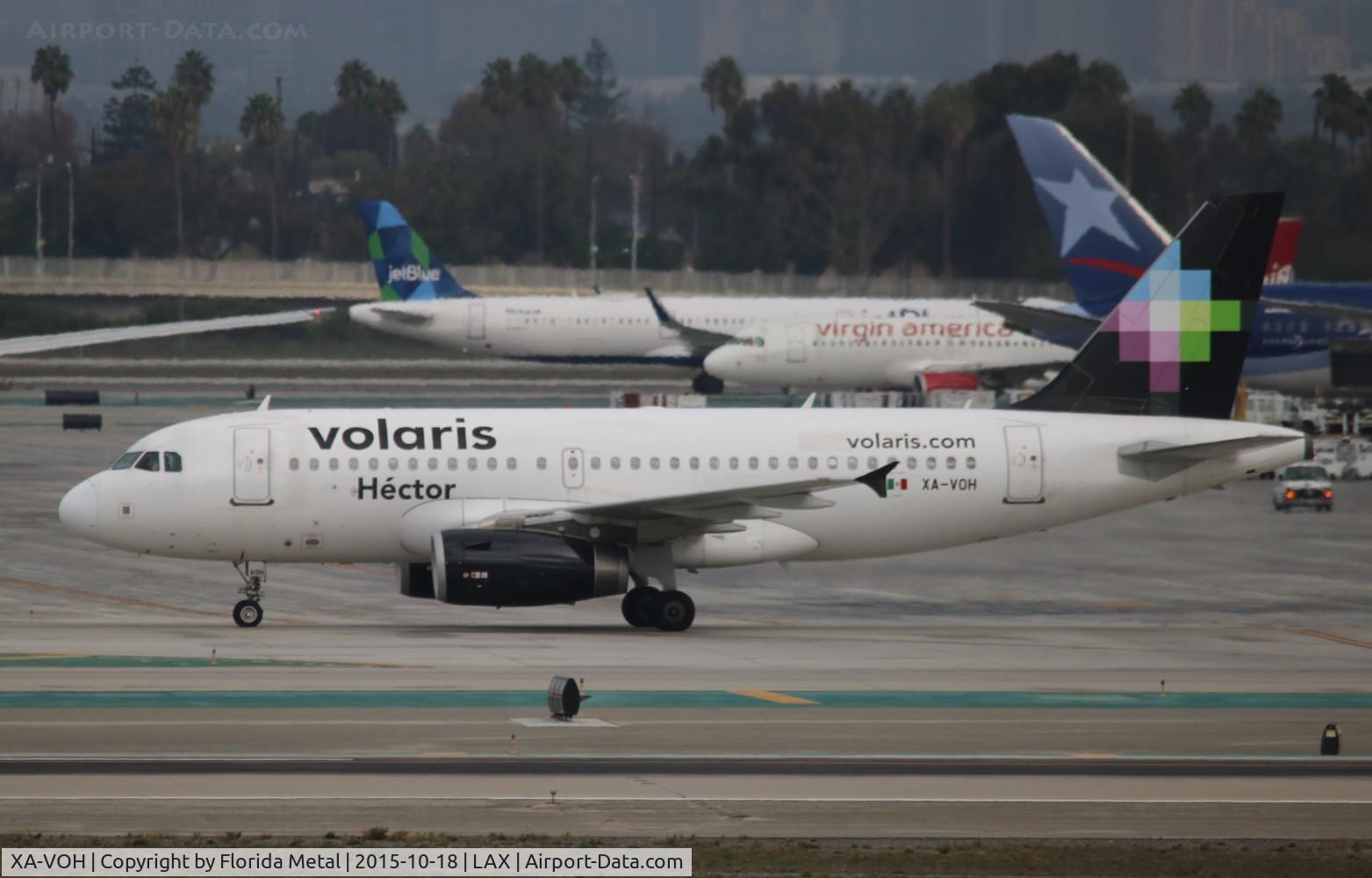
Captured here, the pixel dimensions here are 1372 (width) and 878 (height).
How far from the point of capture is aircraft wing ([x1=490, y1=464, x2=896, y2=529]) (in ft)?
110

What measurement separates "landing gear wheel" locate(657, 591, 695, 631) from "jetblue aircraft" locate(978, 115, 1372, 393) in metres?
38.1

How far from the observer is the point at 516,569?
33.4 m

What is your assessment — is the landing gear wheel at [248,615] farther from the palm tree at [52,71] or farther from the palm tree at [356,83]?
the palm tree at [356,83]

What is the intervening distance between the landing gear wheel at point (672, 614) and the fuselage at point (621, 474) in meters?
0.77

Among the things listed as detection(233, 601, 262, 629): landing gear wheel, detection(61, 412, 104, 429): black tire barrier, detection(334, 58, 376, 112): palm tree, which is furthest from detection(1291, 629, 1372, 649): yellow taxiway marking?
detection(334, 58, 376, 112): palm tree

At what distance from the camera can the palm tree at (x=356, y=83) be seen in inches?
7564

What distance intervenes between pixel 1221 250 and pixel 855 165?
Result: 130344mm

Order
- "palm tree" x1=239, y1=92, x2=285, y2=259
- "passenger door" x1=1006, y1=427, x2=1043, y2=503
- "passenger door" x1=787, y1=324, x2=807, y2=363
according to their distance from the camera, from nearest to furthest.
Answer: "passenger door" x1=1006, y1=427, x2=1043, y2=503, "passenger door" x1=787, y1=324, x2=807, y2=363, "palm tree" x1=239, y1=92, x2=285, y2=259

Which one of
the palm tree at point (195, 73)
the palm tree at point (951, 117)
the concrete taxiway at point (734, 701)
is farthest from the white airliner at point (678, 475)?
the palm tree at point (195, 73)

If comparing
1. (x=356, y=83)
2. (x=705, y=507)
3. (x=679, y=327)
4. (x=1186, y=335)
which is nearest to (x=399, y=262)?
(x=679, y=327)

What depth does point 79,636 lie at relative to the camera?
33969 mm

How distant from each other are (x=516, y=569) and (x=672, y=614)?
3294mm

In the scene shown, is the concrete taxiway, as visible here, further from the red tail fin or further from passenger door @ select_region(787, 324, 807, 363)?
passenger door @ select_region(787, 324, 807, 363)

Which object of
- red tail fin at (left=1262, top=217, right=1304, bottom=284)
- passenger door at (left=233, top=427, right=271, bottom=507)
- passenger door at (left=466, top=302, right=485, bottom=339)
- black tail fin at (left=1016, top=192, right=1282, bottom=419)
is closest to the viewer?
passenger door at (left=233, top=427, right=271, bottom=507)
